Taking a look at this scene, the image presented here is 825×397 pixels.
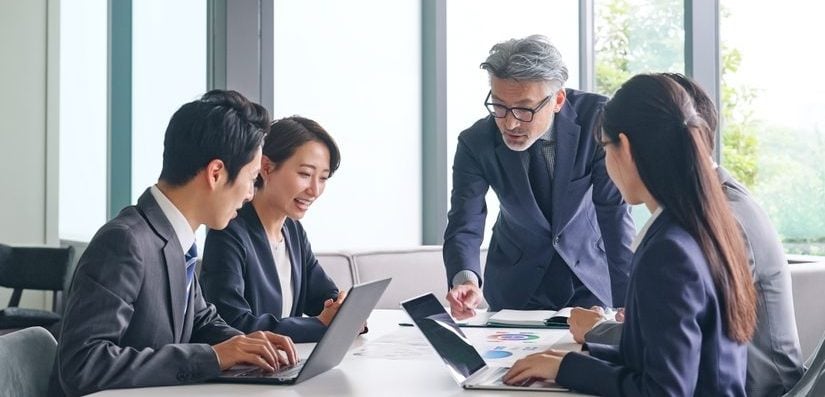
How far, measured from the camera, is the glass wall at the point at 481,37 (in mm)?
6160

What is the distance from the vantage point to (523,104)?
9.44 ft

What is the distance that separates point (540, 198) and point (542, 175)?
2.9 inches

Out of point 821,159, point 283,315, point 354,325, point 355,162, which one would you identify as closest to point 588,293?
point 283,315

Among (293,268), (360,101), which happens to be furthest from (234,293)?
(360,101)

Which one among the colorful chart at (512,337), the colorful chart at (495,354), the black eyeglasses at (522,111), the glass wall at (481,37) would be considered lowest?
the colorful chart at (512,337)

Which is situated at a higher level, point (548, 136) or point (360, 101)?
point (360, 101)

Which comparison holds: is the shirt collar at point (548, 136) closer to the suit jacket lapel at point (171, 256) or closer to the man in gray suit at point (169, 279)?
the man in gray suit at point (169, 279)

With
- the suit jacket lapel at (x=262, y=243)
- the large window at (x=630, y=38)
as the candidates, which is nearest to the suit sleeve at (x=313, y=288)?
the suit jacket lapel at (x=262, y=243)

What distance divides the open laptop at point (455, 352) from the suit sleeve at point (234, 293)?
52 centimetres

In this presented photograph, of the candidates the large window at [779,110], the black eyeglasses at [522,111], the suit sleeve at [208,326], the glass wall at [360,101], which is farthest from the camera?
the large window at [779,110]

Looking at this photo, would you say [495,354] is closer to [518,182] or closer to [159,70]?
[518,182]

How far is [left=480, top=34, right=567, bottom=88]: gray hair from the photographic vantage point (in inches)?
112

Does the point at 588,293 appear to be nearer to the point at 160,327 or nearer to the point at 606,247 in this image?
the point at 606,247

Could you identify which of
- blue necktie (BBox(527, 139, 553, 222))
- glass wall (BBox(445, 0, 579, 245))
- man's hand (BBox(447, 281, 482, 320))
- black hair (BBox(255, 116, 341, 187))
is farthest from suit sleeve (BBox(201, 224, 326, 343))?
glass wall (BBox(445, 0, 579, 245))
